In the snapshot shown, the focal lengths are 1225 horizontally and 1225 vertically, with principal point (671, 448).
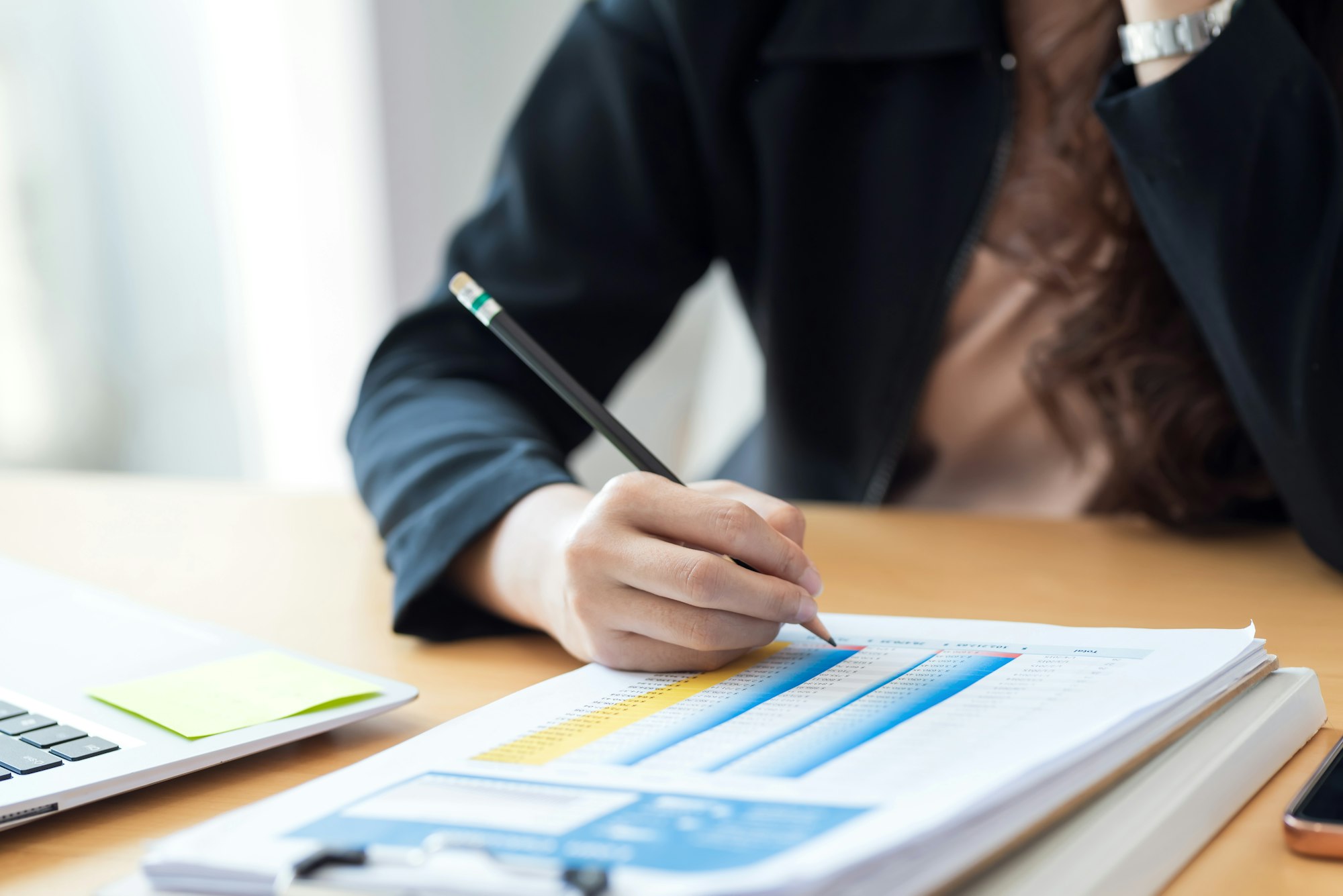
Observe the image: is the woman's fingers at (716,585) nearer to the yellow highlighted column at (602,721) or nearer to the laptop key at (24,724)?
the yellow highlighted column at (602,721)

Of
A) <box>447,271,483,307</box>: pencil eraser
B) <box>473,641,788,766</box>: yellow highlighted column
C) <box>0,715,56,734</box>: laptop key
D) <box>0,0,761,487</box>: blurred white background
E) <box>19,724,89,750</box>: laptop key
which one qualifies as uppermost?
<box>0,0,761,487</box>: blurred white background

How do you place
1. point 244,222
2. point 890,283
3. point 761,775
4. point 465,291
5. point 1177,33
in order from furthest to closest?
point 244,222 < point 890,283 < point 1177,33 < point 465,291 < point 761,775

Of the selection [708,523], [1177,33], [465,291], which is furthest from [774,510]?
[1177,33]

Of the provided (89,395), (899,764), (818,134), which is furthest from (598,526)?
(89,395)

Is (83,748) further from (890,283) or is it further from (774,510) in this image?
(890,283)

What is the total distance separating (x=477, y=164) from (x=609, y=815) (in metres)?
1.88

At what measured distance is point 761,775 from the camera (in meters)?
0.35

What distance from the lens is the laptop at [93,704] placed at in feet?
1.34

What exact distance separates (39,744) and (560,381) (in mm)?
253

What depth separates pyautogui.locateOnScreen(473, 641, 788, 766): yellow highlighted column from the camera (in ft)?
1.28

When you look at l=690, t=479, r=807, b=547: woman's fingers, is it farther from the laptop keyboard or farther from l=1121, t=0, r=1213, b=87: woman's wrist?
l=1121, t=0, r=1213, b=87: woman's wrist

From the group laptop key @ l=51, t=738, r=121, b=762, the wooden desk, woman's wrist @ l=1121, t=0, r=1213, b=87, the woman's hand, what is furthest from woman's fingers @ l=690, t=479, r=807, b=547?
woman's wrist @ l=1121, t=0, r=1213, b=87

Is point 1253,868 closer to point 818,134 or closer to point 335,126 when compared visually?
point 818,134

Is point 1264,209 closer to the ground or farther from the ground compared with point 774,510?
farther from the ground
